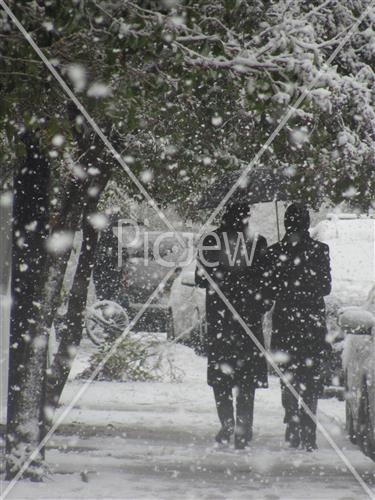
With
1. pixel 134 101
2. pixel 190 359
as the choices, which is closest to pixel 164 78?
pixel 134 101

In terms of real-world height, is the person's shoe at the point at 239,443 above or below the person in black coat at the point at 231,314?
below

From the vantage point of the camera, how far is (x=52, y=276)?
5906mm

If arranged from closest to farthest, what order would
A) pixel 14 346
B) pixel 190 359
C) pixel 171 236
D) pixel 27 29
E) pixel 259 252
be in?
pixel 27 29
pixel 14 346
pixel 259 252
pixel 190 359
pixel 171 236

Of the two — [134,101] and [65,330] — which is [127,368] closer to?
[65,330]

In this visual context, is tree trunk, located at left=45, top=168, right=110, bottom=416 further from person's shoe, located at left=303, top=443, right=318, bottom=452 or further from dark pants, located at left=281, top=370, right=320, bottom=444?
person's shoe, located at left=303, top=443, right=318, bottom=452

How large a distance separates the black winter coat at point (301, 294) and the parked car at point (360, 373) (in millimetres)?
329

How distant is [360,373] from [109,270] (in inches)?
493

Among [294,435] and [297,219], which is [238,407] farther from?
[297,219]

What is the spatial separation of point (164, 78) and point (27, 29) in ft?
2.69

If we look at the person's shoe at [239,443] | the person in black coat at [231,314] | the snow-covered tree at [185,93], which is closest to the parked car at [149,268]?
the snow-covered tree at [185,93]

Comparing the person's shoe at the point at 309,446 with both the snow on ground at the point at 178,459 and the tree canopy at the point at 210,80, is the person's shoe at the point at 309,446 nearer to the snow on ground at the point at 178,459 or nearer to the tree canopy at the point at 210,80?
the snow on ground at the point at 178,459

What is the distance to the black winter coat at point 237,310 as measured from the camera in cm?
720

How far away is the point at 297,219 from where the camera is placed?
7227 mm

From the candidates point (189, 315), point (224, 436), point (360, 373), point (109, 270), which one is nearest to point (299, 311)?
point (360, 373)
